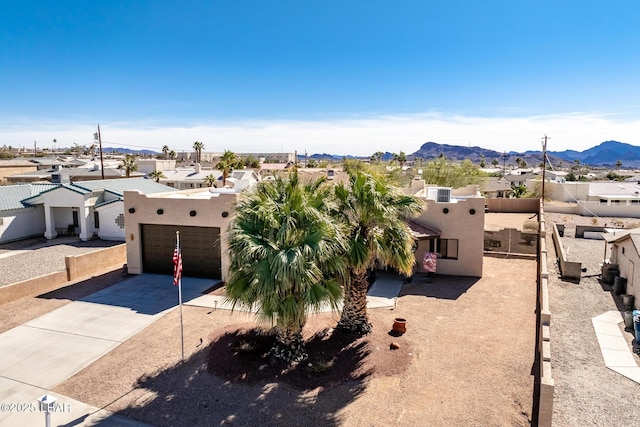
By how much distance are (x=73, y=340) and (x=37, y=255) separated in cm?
1517

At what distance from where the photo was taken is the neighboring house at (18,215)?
29.6 meters

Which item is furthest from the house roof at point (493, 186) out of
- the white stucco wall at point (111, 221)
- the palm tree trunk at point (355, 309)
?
the palm tree trunk at point (355, 309)

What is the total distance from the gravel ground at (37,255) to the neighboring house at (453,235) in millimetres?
19360

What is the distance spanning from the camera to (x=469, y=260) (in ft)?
71.0

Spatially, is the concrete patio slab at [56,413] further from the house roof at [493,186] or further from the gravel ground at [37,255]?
the house roof at [493,186]

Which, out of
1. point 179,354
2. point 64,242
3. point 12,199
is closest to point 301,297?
point 179,354

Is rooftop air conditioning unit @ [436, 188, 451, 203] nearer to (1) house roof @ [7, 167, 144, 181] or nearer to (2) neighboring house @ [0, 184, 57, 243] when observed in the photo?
(2) neighboring house @ [0, 184, 57, 243]

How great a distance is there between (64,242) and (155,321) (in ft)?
60.8

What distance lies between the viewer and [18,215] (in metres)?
30.4

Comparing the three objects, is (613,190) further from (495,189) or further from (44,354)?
(44,354)

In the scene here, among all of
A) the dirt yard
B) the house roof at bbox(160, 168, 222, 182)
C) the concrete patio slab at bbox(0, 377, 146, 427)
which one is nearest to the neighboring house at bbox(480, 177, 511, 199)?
the house roof at bbox(160, 168, 222, 182)

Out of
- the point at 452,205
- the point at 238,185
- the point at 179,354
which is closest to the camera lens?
the point at 179,354

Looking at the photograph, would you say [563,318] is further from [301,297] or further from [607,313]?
[301,297]

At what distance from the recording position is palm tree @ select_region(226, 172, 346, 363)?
1109 cm
